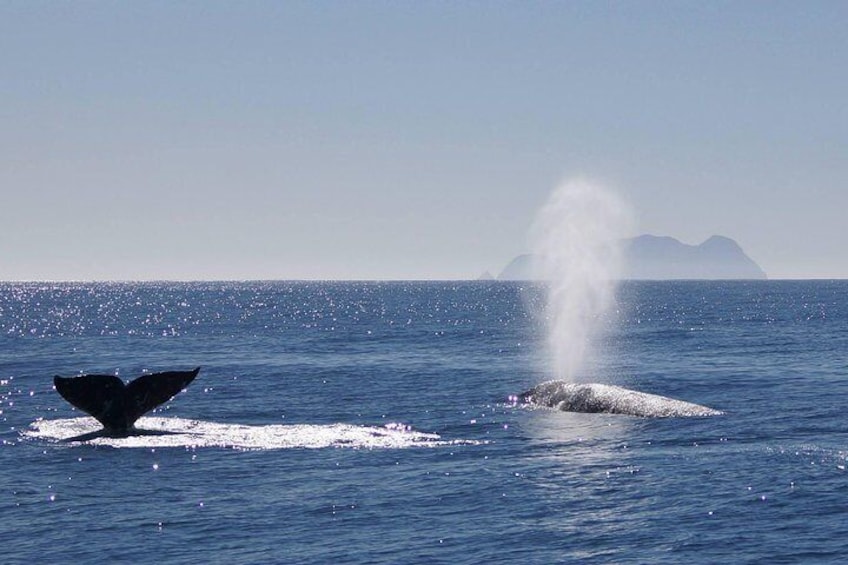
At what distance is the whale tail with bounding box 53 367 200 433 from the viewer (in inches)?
1576

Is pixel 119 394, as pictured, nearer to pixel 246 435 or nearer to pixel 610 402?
pixel 246 435

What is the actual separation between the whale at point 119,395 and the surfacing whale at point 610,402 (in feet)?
54.7

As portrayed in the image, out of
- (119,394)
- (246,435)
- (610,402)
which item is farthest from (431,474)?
(610,402)

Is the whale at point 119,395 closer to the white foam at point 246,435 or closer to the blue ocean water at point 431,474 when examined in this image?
the white foam at point 246,435

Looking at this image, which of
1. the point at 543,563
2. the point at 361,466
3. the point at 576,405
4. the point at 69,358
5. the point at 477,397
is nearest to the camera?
the point at 543,563

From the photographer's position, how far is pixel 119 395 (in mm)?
40906

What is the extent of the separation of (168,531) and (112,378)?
1559cm

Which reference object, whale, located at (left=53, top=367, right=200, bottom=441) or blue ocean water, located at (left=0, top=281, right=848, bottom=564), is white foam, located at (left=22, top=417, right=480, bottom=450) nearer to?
blue ocean water, located at (left=0, top=281, right=848, bottom=564)

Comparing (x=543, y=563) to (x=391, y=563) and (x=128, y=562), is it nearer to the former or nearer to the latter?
(x=391, y=563)

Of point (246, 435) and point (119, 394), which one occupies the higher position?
point (119, 394)

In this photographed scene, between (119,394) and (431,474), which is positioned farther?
(119,394)

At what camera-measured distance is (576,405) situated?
46562 mm

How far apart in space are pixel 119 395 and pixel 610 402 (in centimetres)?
2039

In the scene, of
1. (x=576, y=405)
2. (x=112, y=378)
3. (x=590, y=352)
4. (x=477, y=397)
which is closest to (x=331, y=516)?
(x=112, y=378)
